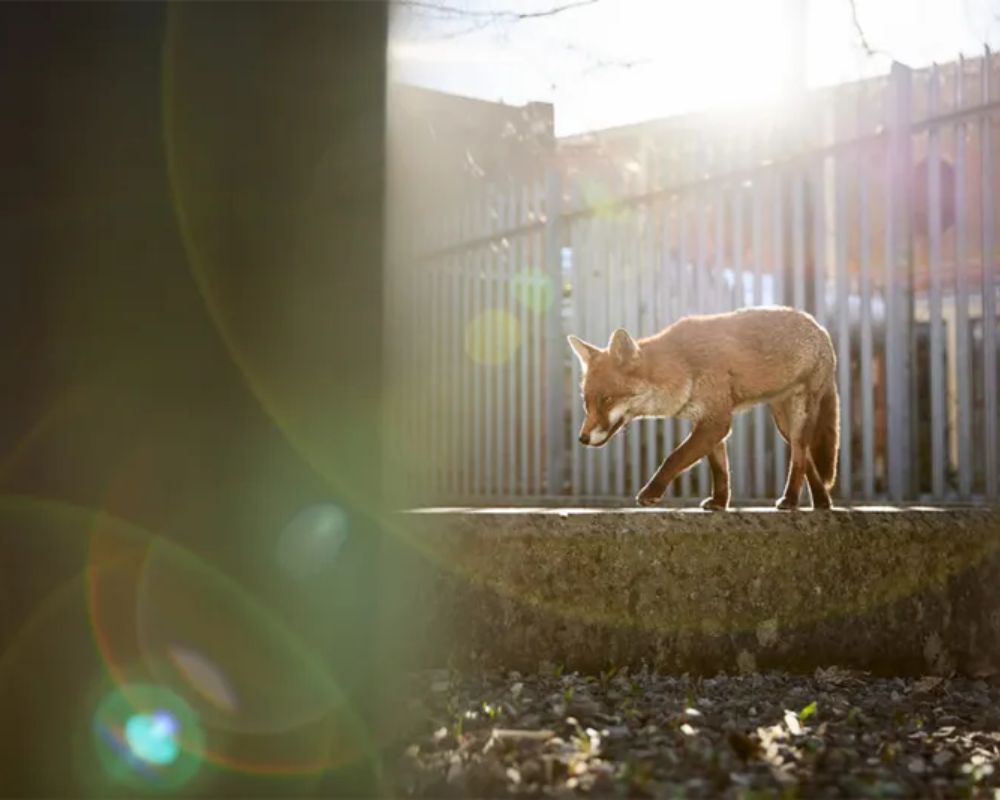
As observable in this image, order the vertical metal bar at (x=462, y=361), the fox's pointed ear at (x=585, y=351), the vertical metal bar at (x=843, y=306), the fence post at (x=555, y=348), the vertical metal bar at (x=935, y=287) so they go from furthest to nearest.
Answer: the vertical metal bar at (x=462, y=361), the fence post at (x=555, y=348), the vertical metal bar at (x=843, y=306), the vertical metal bar at (x=935, y=287), the fox's pointed ear at (x=585, y=351)

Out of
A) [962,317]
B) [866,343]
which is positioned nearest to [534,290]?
[866,343]

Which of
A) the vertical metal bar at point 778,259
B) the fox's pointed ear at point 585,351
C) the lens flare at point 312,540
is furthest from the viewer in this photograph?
the vertical metal bar at point 778,259

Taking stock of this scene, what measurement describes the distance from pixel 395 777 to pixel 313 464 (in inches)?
30.7

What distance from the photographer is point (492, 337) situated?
370 inches

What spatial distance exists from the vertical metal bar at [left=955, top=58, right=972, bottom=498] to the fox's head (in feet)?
10.3

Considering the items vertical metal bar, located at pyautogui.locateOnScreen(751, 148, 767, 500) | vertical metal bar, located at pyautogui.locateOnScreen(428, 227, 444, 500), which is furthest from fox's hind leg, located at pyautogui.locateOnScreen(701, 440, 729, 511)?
vertical metal bar, located at pyautogui.locateOnScreen(428, 227, 444, 500)

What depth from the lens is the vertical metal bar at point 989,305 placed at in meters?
6.14

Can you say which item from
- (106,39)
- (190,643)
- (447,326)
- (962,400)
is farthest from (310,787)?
(447,326)

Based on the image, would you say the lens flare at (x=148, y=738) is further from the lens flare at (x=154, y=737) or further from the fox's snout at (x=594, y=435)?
the fox's snout at (x=594, y=435)

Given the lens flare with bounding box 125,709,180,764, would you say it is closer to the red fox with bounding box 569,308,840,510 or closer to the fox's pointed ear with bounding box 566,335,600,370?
the red fox with bounding box 569,308,840,510

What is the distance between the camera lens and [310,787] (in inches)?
77.0

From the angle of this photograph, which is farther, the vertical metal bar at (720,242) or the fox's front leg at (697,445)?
the vertical metal bar at (720,242)

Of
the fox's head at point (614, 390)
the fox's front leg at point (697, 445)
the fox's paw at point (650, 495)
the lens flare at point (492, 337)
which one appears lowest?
the fox's paw at point (650, 495)

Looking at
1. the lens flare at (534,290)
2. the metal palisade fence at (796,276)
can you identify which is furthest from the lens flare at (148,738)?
the lens flare at (534,290)
